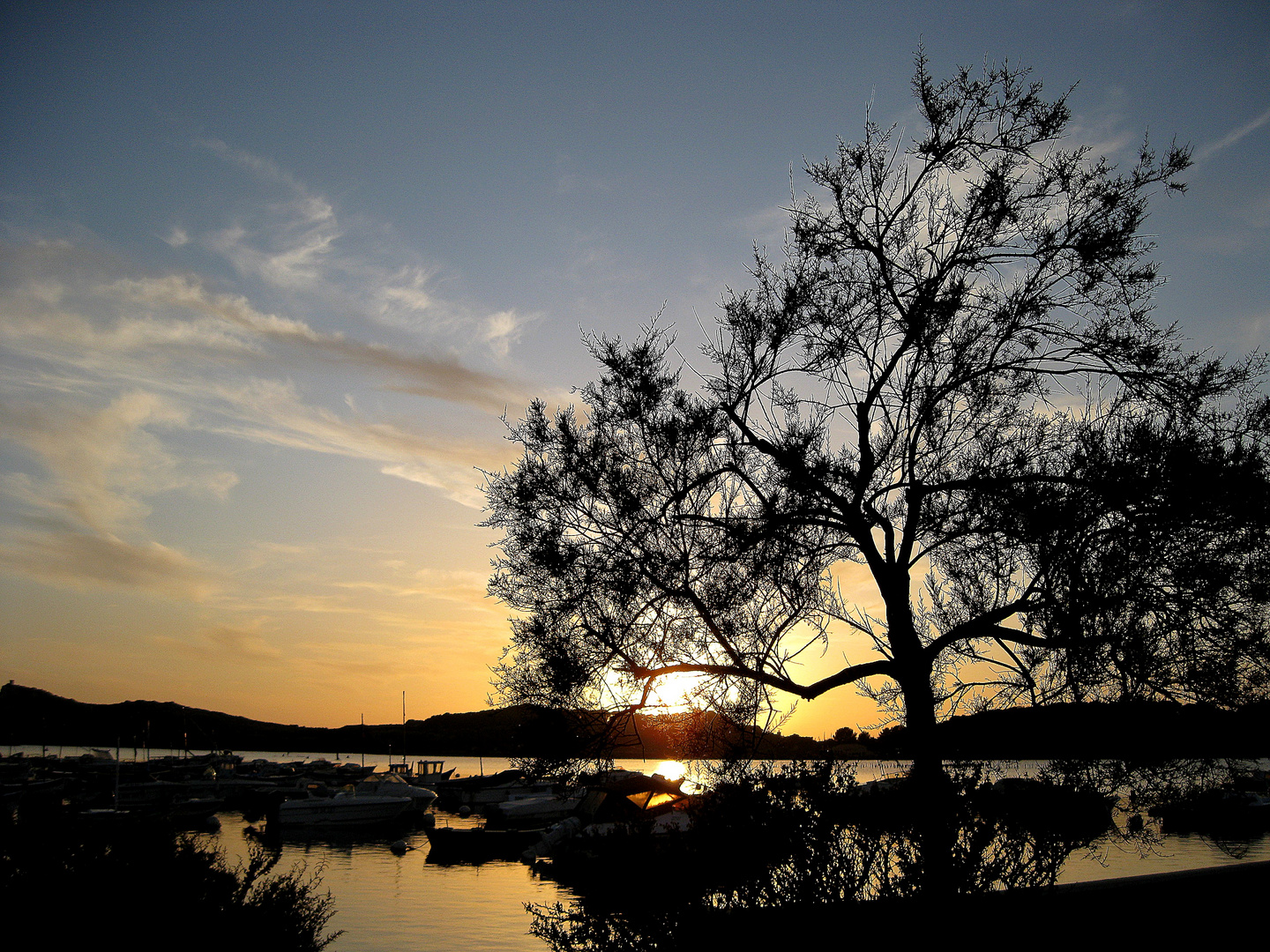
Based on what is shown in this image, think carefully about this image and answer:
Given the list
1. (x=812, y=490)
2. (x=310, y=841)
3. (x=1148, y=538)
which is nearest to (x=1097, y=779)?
(x=1148, y=538)

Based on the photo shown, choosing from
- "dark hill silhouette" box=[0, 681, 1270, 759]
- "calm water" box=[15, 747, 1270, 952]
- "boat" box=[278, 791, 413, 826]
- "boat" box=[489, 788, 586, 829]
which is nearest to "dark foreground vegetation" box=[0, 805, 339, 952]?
"dark hill silhouette" box=[0, 681, 1270, 759]

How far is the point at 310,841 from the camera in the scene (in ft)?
158

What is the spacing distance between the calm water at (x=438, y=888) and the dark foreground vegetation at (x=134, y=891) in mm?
6825

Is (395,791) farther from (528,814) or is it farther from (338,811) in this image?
(528,814)

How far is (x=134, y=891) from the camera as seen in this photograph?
8.84m

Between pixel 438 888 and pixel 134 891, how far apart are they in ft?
93.9

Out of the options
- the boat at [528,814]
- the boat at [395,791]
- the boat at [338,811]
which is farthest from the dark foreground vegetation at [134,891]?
the boat at [395,791]

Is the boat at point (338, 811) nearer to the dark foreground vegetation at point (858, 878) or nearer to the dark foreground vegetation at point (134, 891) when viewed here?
the dark foreground vegetation at point (134, 891)

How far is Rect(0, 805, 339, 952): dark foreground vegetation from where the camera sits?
27.8 ft

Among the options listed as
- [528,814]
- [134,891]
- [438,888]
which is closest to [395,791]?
[528,814]

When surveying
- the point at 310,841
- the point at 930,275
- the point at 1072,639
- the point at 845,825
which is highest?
the point at 930,275

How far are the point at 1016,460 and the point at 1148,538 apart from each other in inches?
64.0

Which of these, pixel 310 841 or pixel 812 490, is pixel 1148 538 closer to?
pixel 812 490

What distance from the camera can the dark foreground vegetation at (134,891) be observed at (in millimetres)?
8469
